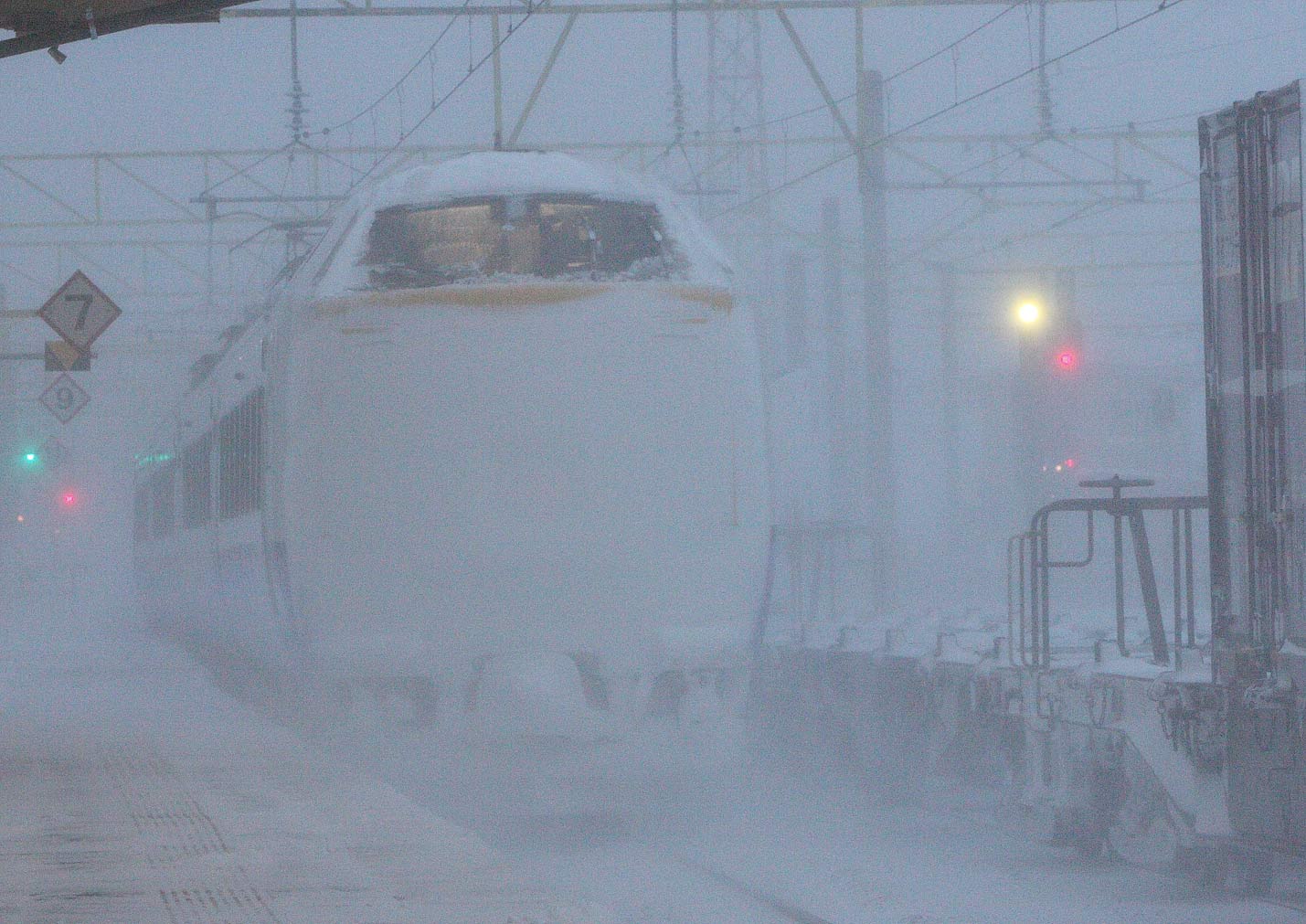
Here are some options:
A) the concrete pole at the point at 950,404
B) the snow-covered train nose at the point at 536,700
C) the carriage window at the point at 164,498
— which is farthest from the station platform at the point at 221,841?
the concrete pole at the point at 950,404

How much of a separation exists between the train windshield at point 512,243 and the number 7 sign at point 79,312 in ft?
24.2

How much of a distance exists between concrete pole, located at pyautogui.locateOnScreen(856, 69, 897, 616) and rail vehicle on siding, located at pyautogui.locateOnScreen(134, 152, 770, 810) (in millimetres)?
11576

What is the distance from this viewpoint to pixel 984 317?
5641 centimetres

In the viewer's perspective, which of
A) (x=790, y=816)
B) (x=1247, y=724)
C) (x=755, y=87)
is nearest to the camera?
(x=1247, y=724)

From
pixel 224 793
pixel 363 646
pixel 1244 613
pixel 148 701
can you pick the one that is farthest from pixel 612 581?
pixel 148 701

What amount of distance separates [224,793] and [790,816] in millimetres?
3919

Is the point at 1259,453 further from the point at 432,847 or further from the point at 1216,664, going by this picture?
the point at 432,847

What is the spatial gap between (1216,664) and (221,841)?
3840mm

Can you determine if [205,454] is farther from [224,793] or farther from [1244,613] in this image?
[1244,613]

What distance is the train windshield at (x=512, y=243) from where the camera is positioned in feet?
34.0

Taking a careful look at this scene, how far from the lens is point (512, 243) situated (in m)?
10.5

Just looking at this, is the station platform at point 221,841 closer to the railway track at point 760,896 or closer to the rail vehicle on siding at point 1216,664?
the railway track at point 760,896

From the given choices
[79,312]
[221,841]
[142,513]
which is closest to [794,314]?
[142,513]

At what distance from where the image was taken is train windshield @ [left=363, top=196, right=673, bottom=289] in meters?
10.4
